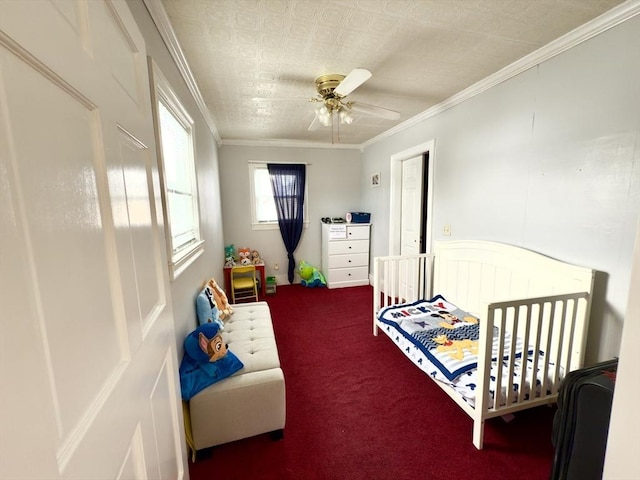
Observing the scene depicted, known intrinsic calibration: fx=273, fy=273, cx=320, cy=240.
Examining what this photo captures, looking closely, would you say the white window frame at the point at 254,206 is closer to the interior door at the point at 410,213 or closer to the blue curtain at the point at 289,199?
the blue curtain at the point at 289,199

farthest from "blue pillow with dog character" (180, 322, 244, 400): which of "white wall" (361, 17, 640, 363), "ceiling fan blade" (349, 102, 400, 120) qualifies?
"white wall" (361, 17, 640, 363)

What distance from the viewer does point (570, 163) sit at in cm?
174

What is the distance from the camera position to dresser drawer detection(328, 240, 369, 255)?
4.31 meters

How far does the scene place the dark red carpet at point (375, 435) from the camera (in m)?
1.45

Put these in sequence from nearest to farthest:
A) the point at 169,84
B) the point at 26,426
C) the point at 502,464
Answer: the point at 26,426 → the point at 502,464 → the point at 169,84

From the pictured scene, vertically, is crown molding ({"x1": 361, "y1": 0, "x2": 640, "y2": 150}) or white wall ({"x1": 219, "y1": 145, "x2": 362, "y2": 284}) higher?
crown molding ({"x1": 361, "y1": 0, "x2": 640, "y2": 150})

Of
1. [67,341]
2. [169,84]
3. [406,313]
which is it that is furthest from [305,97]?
[67,341]

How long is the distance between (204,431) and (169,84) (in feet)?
6.48

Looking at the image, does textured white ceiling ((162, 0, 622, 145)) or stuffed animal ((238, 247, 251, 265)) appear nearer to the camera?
textured white ceiling ((162, 0, 622, 145))

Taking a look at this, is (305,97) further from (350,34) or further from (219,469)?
(219,469)

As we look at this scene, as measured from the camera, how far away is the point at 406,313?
246 centimetres

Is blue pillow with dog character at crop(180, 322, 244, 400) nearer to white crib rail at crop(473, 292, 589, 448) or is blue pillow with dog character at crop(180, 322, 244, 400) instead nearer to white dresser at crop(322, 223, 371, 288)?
white crib rail at crop(473, 292, 589, 448)

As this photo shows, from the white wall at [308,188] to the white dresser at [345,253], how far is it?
0.38 meters

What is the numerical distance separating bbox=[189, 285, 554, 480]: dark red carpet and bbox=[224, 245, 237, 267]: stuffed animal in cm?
193
